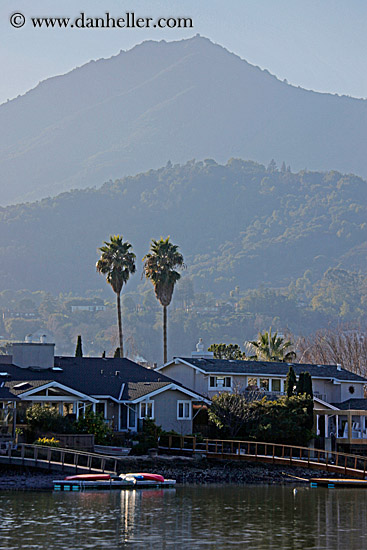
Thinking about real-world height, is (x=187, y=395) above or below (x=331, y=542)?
above

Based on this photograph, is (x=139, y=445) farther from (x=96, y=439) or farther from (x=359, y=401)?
(x=359, y=401)

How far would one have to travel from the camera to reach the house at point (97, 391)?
6612 cm

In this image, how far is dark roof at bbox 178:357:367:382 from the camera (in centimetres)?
8006

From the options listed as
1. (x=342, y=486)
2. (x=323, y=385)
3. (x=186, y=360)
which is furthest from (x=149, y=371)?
A: (x=342, y=486)

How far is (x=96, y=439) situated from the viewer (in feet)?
209

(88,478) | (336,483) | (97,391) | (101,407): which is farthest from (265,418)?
(88,478)

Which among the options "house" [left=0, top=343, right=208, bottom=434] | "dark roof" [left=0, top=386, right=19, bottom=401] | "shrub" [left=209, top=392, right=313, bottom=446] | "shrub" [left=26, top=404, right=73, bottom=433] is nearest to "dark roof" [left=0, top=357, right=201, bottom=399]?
"house" [left=0, top=343, right=208, bottom=434]

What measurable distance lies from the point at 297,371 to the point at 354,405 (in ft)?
18.6

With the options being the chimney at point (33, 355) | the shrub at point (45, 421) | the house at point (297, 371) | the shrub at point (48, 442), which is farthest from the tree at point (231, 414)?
the shrub at point (48, 442)

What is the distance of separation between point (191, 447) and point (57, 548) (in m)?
30.1

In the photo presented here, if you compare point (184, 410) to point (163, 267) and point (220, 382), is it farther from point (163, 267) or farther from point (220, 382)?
point (163, 267)

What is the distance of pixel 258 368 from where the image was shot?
267ft

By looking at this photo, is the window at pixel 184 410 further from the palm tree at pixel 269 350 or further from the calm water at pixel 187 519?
the palm tree at pixel 269 350

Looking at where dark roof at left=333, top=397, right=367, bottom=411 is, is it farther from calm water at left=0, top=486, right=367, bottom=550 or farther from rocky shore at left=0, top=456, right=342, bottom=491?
calm water at left=0, top=486, right=367, bottom=550
